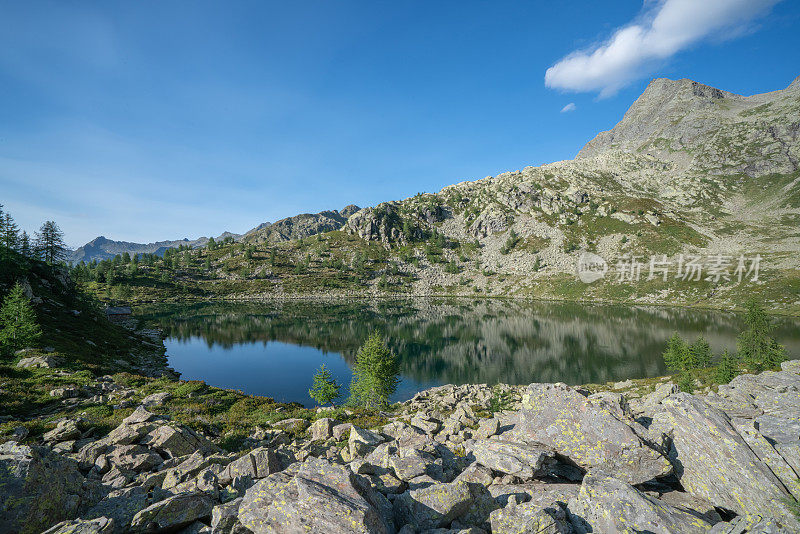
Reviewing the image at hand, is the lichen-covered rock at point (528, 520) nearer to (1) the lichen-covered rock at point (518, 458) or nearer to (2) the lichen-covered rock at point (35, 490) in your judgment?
(1) the lichen-covered rock at point (518, 458)

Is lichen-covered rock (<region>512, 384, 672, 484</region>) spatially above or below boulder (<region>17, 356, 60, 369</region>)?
above

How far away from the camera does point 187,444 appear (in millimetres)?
14578

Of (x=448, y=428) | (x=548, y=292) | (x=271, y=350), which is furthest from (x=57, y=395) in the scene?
(x=548, y=292)

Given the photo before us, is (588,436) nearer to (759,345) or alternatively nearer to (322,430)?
(322,430)

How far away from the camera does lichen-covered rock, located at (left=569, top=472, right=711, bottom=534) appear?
669cm

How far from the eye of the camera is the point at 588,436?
10.1 m

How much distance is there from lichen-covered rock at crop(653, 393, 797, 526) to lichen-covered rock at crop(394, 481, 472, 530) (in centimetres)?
700

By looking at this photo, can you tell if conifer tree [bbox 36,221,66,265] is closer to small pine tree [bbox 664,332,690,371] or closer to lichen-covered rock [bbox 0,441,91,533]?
lichen-covered rock [bbox 0,441,91,533]

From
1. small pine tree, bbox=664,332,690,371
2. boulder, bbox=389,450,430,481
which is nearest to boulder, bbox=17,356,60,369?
boulder, bbox=389,450,430,481

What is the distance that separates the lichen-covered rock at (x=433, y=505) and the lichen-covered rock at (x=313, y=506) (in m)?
0.53

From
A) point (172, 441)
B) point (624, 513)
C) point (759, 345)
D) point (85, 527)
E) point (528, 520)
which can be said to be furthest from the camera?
point (759, 345)

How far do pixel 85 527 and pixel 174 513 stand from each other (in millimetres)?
1513

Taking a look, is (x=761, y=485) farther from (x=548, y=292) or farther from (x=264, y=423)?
(x=548, y=292)

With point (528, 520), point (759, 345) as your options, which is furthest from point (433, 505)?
point (759, 345)
